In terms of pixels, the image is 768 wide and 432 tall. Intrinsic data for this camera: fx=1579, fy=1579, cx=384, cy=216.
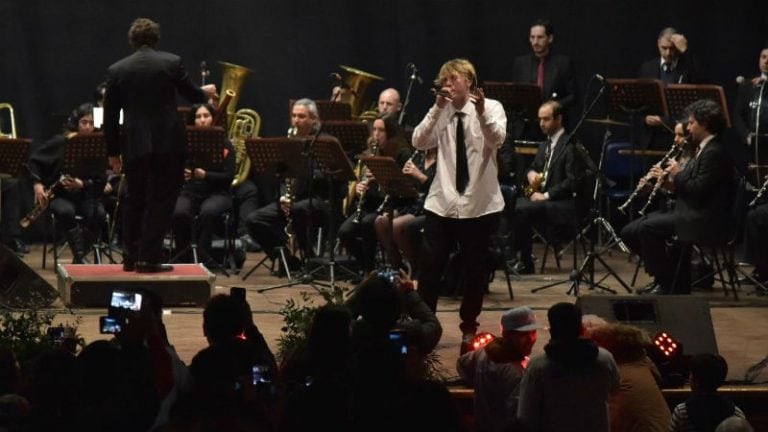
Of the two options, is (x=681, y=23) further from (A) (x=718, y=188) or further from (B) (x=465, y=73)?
(B) (x=465, y=73)

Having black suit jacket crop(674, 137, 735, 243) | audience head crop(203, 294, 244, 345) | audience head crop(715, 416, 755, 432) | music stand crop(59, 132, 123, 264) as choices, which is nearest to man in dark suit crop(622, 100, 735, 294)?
black suit jacket crop(674, 137, 735, 243)

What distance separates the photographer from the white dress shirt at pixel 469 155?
29.7ft

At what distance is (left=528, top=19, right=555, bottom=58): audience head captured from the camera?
1400 cm

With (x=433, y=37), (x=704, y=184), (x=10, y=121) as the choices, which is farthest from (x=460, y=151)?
(x=10, y=121)

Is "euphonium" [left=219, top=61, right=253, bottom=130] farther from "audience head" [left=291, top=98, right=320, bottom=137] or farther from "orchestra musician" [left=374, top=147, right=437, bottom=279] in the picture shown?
"orchestra musician" [left=374, top=147, right=437, bottom=279]

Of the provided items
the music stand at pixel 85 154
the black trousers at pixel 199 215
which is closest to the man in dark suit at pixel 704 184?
the black trousers at pixel 199 215

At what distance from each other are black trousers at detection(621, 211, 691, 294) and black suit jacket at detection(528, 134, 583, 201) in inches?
39.0

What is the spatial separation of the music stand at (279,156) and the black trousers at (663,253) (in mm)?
2558

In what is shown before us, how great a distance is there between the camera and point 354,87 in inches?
546

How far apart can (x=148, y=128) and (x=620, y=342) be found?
14.1 ft

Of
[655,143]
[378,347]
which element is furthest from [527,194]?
[378,347]

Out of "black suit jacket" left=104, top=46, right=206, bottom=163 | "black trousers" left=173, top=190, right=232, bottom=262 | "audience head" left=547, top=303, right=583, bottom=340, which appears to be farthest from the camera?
"black trousers" left=173, top=190, right=232, bottom=262

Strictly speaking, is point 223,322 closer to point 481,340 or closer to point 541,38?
point 481,340

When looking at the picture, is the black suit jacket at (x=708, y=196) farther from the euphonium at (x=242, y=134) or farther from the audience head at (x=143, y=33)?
the euphonium at (x=242, y=134)
